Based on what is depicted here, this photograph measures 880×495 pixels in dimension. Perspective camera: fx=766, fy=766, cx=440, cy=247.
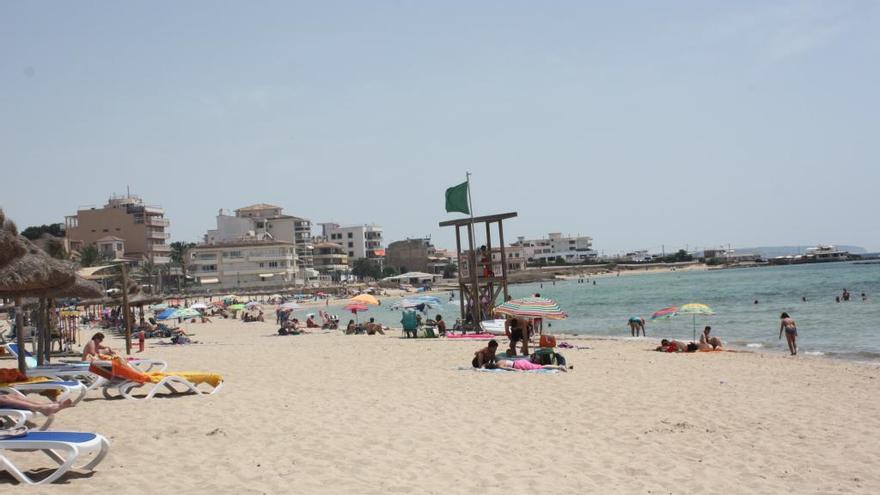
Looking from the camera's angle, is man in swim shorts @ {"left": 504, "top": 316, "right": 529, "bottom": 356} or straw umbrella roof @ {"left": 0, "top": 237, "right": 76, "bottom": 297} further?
man in swim shorts @ {"left": 504, "top": 316, "right": 529, "bottom": 356}

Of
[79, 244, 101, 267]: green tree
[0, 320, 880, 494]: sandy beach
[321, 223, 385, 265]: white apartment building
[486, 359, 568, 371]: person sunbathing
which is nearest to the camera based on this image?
[0, 320, 880, 494]: sandy beach

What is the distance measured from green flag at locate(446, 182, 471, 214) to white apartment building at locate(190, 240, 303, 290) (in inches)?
2492

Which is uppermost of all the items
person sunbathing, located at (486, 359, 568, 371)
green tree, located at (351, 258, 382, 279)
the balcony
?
the balcony

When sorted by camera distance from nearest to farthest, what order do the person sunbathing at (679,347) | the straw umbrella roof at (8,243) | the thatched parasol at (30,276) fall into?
the straw umbrella roof at (8,243) → the thatched parasol at (30,276) → the person sunbathing at (679,347)

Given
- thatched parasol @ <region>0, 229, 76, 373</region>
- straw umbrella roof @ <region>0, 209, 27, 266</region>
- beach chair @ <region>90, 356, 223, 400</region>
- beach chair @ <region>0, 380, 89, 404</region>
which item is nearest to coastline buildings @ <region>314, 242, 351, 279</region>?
thatched parasol @ <region>0, 229, 76, 373</region>

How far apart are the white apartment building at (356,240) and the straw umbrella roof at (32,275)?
11382 cm

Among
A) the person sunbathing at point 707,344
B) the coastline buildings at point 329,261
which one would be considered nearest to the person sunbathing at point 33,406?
the person sunbathing at point 707,344

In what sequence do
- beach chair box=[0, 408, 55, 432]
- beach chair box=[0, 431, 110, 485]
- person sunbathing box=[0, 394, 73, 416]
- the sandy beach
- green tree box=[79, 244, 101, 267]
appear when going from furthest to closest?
green tree box=[79, 244, 101, 267] → person sunbathing box=[0, 394, 73, 416] → beach chair box=[0, 408, 55, 432] → the sandy beach → beach chair box=[0, 431, 110, 485]

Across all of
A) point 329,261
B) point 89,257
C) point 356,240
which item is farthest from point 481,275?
point 356,240

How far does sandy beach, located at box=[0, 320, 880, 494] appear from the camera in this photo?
669 centimetres

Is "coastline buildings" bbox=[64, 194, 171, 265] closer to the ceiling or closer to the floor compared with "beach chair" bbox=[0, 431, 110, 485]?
closer to the ceiling

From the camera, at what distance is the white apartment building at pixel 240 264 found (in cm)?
8625

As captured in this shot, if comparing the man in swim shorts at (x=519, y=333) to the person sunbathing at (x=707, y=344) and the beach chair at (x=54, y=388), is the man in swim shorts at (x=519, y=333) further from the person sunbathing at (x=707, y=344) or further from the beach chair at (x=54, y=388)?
the beach chair at (x=54, y=388)

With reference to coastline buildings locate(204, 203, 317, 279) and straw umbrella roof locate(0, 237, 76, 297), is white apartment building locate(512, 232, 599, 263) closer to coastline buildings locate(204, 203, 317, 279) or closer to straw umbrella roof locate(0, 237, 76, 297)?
coastline buildings locate(204, 203, 317, 279)
